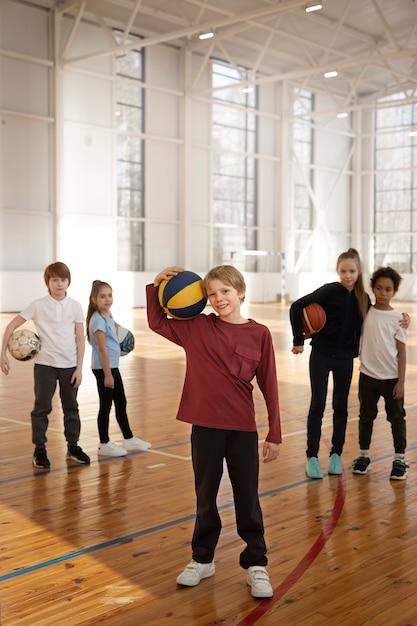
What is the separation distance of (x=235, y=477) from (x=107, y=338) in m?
2.56

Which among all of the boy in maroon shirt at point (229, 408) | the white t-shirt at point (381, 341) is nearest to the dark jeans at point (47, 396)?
the white t-shirt at point (381, 341)

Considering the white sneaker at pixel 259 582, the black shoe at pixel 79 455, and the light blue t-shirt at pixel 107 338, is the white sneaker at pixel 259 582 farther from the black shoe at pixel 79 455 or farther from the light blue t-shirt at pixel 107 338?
the light blue t-shirt at pixel 107 338

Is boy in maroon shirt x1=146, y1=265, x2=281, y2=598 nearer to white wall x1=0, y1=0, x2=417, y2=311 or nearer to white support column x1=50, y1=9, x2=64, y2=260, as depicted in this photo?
white wall x1=0, y1=0, x2=417, y2=311

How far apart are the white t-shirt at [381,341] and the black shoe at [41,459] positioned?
88.6 inches

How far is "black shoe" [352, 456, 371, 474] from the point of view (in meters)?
5.16

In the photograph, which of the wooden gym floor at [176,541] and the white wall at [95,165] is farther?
the white wall at [95,165]

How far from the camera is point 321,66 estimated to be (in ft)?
66.0

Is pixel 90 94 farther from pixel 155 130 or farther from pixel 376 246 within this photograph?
pixel 376 246

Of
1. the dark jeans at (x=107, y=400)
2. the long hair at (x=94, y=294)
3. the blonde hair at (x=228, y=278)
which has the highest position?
the blonde hair at (x=228, y=278)

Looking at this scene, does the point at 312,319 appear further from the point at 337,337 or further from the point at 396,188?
the point at 396,188

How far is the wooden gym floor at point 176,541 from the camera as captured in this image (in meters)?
3.04

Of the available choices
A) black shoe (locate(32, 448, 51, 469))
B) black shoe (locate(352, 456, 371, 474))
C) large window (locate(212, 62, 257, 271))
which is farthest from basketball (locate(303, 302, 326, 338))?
large window (locate(212, 62, 257, 271))

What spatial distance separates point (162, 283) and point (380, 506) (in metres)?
2.09

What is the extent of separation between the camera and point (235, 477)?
3.28 meters
